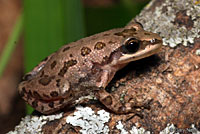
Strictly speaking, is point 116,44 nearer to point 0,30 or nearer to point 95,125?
point 95,125

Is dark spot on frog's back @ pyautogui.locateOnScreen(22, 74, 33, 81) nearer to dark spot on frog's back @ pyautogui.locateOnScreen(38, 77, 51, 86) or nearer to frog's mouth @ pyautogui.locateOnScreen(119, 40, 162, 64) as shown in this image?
dark spot on frog's back @ pyautogui.locateOnScreen(38, 77, 51, 86)

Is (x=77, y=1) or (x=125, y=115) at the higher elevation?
(x=77, y=1)

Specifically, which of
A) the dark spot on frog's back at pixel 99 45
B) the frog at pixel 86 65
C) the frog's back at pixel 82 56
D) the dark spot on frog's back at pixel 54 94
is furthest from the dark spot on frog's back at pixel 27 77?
the dark spot on frog's back at pixel 99 45

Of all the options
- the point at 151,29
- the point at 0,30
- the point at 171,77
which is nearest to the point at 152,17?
the point at 151,29

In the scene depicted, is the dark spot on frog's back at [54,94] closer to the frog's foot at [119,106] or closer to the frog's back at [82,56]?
the frog's back at [82,56]

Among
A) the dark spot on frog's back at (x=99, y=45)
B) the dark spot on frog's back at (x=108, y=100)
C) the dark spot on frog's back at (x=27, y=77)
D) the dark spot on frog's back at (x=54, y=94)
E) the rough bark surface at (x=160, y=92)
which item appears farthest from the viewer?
the dark spot on frog's back at (x=27, y=77)

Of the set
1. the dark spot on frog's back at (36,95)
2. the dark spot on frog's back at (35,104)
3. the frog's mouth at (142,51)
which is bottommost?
the dark spot on frog's back at (35,104)

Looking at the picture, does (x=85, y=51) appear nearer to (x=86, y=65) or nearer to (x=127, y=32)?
(x=86, y=65)
